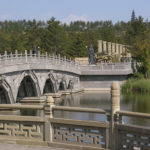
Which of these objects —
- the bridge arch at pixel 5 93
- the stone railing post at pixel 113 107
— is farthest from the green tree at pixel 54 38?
the stone railing post at pixel 113 107

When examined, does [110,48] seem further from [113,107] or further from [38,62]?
[113,107]

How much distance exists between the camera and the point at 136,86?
35688mm

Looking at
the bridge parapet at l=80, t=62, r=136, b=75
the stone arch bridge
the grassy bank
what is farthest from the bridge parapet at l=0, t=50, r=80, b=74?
the grassy bank

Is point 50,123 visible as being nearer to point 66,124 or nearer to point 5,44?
point 66,124

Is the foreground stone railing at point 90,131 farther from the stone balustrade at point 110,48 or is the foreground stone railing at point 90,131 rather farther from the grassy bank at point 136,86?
the stone balustrade at point 110,48

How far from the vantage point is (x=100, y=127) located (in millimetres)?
7340

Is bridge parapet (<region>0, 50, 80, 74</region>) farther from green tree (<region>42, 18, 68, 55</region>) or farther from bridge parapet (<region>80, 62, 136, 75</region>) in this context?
green tree (<region>42, 18, 68, 55</region>)

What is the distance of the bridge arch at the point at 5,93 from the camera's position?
23.5m

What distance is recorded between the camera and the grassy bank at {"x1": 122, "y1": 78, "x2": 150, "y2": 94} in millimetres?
34622

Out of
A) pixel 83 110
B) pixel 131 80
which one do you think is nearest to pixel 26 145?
pixel 83 110

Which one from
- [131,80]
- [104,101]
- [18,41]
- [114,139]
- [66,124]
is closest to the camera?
[114,139]

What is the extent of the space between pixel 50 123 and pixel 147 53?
32.0 meters

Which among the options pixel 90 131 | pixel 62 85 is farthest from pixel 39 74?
pixel 90 131

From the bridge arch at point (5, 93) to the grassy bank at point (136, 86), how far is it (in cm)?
1535
